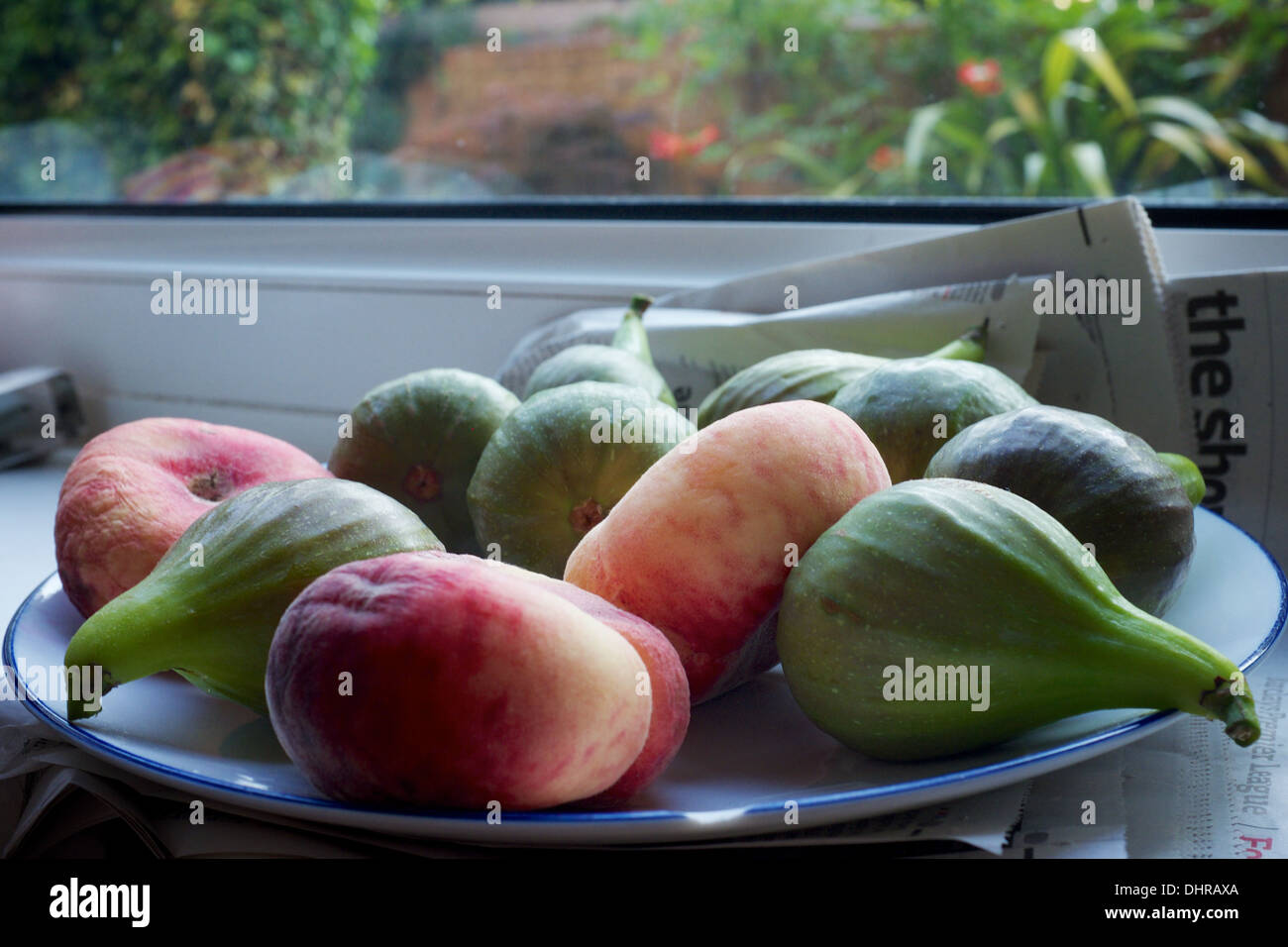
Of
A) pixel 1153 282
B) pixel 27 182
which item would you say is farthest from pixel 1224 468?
pixel 27 182

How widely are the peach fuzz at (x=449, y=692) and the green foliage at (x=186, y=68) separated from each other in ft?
3.57

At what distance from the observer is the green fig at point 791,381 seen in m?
0.60

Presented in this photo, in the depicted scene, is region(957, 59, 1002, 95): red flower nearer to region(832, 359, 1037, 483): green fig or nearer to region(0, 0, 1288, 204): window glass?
region(0, 0, 1288, 204): window glass

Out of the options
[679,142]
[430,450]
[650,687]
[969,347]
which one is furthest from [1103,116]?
[650,687]

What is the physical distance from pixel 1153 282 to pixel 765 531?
41cm

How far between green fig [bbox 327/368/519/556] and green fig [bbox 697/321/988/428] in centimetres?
12

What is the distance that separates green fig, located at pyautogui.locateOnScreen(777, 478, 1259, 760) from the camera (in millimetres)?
394

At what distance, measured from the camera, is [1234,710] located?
0.39m

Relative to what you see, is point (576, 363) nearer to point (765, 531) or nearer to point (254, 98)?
point (765, 531)

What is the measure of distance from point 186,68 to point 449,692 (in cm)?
124

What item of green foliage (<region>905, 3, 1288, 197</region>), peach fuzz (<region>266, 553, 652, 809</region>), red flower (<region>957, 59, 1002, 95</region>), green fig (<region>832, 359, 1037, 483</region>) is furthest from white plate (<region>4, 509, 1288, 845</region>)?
red flower (<region>957, 59, 1002, 95</region>)

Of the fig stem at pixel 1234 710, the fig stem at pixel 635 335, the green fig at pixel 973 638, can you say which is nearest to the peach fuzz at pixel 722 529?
the green fig at pixel 973 638

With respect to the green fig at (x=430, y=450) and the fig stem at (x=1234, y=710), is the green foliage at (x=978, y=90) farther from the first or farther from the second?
the fig stem at (x=1234, y=710)

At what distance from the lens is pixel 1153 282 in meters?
0.72
